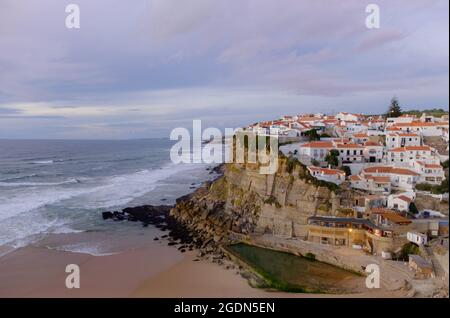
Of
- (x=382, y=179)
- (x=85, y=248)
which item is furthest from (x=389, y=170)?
(x=85, y=248)

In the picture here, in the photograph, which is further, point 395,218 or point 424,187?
point 424,187

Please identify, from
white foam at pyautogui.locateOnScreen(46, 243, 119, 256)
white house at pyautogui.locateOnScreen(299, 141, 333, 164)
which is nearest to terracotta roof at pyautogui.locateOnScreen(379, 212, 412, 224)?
white house at pyautogui.locateOnScreen(299, 141, 333, 164)

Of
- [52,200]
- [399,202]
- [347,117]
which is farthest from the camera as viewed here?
[347,117]

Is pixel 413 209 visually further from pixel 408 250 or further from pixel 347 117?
pixel 347 117

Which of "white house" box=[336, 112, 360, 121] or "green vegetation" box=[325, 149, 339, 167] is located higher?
"white house" box=[336, 112, 360, 121]

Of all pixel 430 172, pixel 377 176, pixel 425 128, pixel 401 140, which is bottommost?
pixel 377 176

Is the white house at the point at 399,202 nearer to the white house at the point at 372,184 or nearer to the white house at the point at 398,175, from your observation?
the white house at the point at 372,184

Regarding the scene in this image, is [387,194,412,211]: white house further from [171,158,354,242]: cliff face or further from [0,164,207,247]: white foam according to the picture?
[0,164,207,247]: white foam

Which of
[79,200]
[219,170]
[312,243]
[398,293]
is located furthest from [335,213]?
[219,170]
